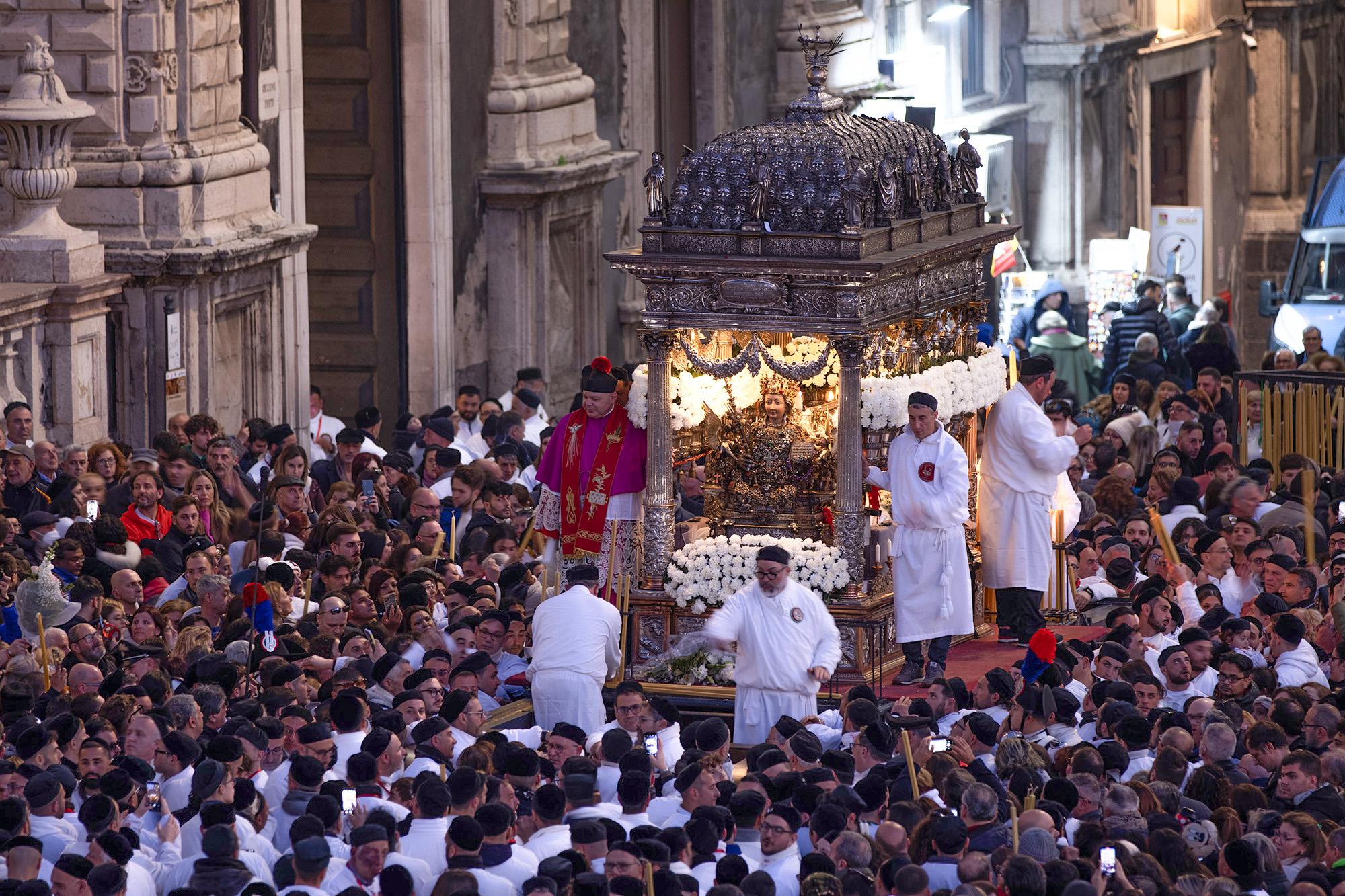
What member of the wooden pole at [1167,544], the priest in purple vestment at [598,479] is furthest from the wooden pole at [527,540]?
the wooden pole at [1167,544]

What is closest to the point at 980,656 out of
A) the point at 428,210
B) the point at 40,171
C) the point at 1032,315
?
the point at 40,171

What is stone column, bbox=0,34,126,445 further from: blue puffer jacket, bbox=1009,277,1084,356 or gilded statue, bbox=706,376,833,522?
blue puffer jacket, bbox=1009,277,1084,356

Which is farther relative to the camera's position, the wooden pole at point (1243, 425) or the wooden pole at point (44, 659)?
the wooden pole at point (1243, 425)

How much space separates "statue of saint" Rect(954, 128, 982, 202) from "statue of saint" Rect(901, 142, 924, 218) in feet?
2.45

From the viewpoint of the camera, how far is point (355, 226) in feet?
77.8

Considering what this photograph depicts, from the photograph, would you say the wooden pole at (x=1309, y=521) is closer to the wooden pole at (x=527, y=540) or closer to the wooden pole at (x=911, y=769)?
the wooden pole at (x=527, y=540)

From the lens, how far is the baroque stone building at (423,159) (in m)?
19.4

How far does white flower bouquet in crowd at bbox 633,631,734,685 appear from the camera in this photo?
1488 centimetres

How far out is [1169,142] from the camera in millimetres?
38469

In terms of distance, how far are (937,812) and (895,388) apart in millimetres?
4405

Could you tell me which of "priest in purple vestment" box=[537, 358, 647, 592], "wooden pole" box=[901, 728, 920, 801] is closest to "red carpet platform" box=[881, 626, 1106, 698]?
"priest in purple vestment" box=[537, 358, 647, 592]

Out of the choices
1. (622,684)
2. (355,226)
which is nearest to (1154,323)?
(355,226)

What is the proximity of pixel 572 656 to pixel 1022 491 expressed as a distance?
2.93 m

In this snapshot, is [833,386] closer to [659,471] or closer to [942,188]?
[659,471]
